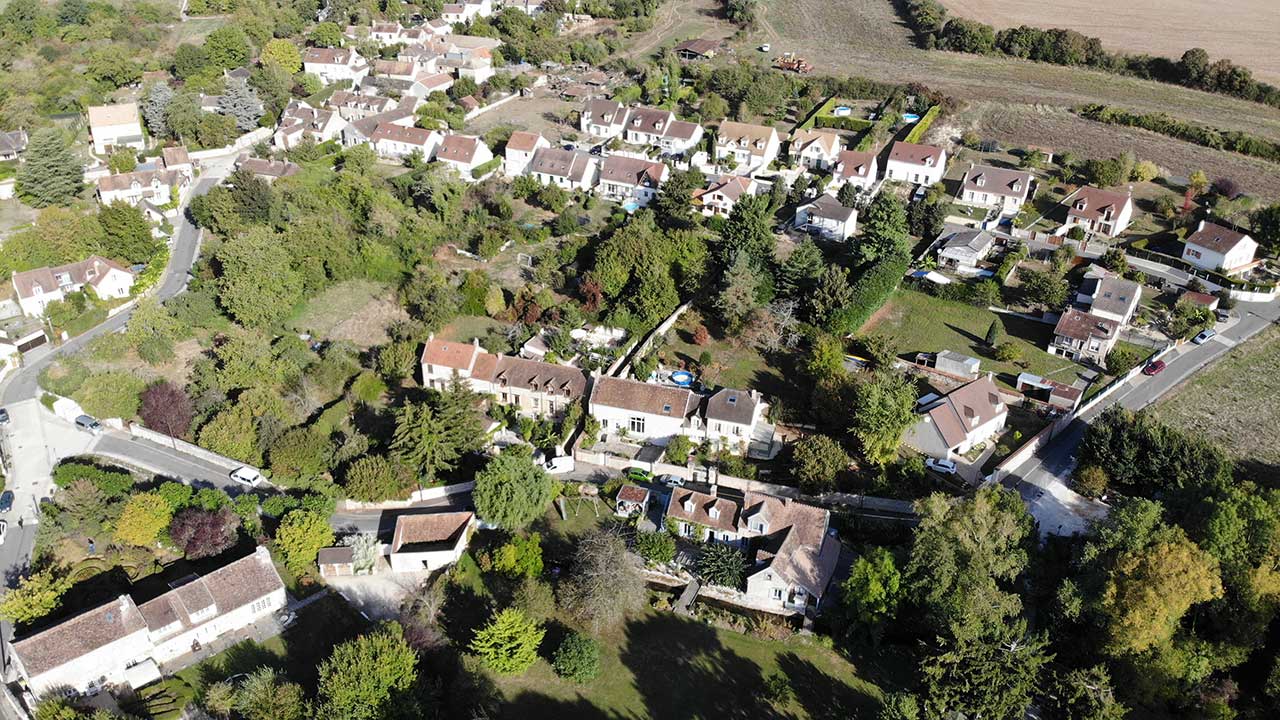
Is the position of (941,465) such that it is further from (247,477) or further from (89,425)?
(89,425)

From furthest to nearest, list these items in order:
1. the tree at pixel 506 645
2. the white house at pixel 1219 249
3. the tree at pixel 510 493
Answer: the white house at pixel 1219 249 → the tree at pixel 510 493 → the tree at pixel 506 645

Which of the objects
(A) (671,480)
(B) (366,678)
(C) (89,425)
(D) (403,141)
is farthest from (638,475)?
(D) (403,141)

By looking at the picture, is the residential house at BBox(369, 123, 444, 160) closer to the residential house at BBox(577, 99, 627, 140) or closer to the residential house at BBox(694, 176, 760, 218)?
the residential house at BBox(577, 99, 627, 140)

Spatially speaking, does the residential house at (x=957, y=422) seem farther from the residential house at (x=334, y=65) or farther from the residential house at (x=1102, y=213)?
the residential house at (x=334, y=65)

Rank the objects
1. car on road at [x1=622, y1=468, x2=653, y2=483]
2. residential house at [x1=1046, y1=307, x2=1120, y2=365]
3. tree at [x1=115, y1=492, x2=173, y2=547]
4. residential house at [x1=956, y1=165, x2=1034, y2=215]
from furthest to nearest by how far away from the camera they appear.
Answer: residential house at [x1=956, y1=165, x2=1034, y2=215] < residential house at [x1=1046, y1=307, x2=1120, y2=365] < car on road at [x1=622, y1=468, x2=653, y2=483] < tree at [x1=115, y1=492, x2=173, y2=547]

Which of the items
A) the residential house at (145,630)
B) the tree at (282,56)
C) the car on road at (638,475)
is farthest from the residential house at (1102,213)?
the tree at (282,56)

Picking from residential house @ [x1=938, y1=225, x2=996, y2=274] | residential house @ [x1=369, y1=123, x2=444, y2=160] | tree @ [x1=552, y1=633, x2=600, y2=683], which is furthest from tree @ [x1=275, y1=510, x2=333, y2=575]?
residential house @ [x1=369, y1=123, x2=444, y2=160]
